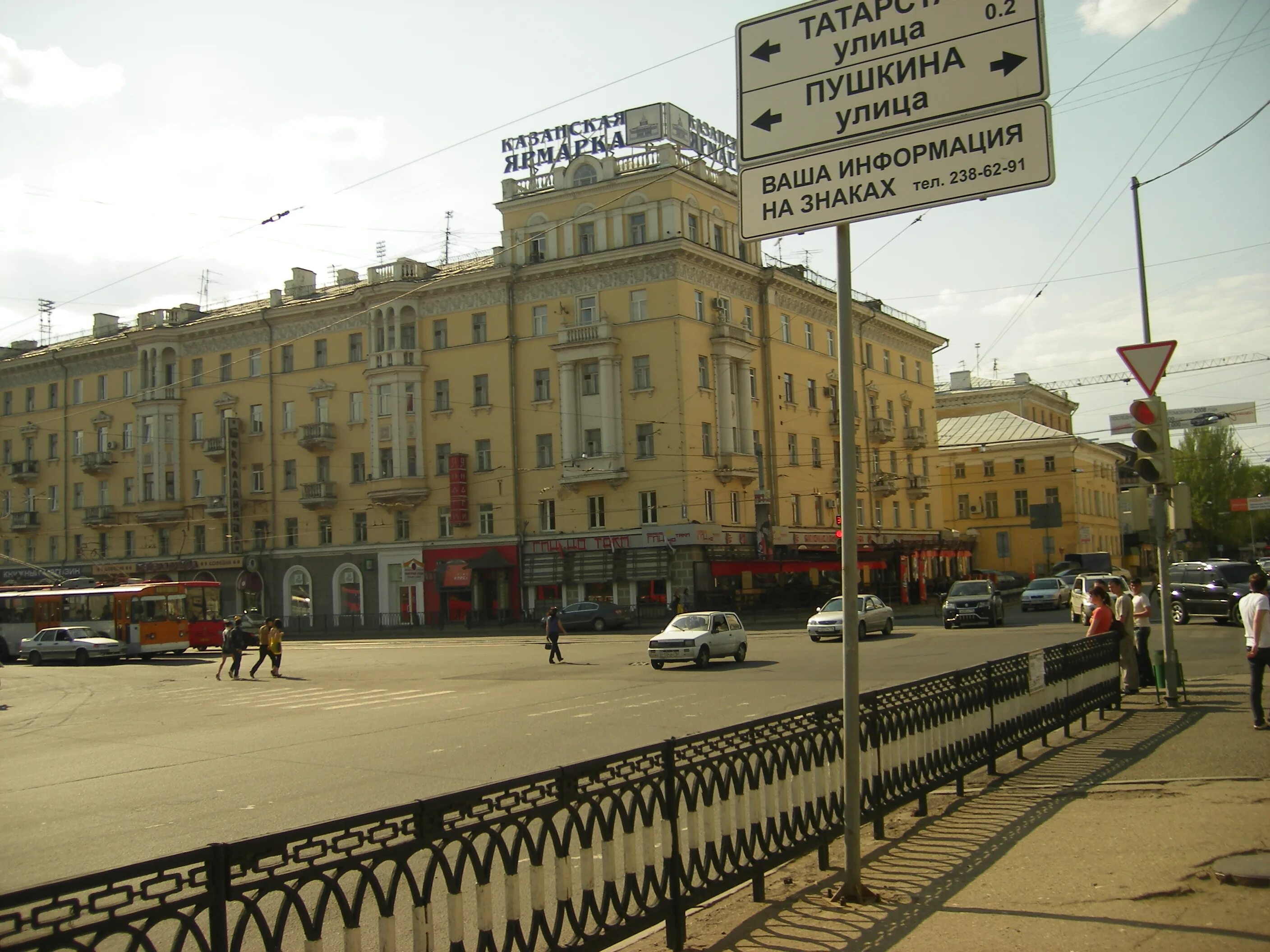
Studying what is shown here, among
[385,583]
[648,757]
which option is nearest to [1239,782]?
[648,757]

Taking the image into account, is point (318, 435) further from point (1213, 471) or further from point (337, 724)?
point (1213, 471)

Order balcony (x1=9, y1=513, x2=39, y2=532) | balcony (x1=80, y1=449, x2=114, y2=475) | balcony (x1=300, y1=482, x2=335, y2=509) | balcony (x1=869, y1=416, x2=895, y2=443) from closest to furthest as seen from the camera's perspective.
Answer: balcony (x1=300, y1=482, x2=335, y2=509), balcony (x1=869, y1=416, x2=895, y2=443), balcony (x1=80, y1=449, x2=114, y2=475), balcony (x1=9, y1=513, x2=39, y2=532)

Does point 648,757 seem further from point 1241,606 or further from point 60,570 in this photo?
point 60,570

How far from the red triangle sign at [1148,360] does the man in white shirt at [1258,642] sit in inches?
A: 104

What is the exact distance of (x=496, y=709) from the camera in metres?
19.0

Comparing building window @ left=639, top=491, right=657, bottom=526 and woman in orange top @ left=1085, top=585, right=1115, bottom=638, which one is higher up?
building window @ left=639, top=491, right=657, bottom=526

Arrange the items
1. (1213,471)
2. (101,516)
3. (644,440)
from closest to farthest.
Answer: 1. (644,440)
2. (101,516)
3. (1213,471)

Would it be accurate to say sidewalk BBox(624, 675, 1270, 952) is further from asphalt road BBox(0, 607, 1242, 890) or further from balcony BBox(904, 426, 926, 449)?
balcony BBox(904, 426, 926, 449)

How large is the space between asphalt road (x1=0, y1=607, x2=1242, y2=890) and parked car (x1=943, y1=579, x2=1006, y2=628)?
5.29ft

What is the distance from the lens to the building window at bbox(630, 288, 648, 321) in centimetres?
5088

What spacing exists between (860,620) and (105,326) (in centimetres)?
5923

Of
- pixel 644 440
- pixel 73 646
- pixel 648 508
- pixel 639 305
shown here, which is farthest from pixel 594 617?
pixel 73 646

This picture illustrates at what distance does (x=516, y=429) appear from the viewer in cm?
5388

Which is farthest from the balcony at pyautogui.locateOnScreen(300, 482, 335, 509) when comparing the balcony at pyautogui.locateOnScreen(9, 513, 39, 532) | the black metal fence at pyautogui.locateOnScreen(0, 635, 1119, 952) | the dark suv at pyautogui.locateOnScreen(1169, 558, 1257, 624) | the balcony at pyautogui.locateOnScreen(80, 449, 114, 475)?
the black metal fence at pyautogui.locateOnScreen(0, 635, 1119, 952)
